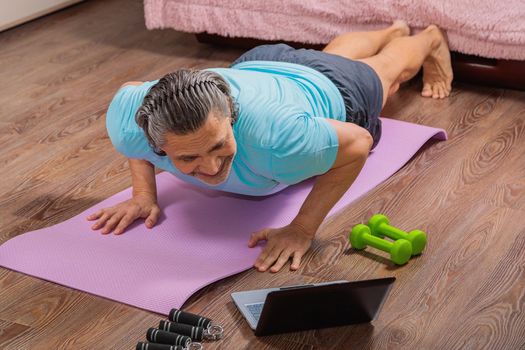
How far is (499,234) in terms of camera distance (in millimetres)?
2053

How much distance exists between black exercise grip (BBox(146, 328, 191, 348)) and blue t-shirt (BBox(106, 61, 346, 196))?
1.43 ft

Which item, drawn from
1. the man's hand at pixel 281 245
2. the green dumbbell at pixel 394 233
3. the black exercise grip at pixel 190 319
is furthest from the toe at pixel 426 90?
the black exercise grip at pixel 190 319

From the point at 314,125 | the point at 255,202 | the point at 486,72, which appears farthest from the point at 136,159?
the point at 486,72

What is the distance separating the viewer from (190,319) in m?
1.71

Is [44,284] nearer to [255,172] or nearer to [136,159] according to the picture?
[136,159]

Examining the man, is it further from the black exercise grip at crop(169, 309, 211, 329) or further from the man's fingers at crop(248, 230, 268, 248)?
the black exercise grip at crop(169, 309, 211, 329)

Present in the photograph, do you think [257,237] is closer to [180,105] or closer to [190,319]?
[190,319]

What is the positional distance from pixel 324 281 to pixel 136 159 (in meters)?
0.59

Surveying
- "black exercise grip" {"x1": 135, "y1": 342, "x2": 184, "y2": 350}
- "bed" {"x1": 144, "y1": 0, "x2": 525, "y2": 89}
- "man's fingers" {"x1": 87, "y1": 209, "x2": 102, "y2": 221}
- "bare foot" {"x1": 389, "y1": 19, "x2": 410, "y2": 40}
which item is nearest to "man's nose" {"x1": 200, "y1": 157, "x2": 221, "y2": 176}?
"black exercise grip" {"x1": 135, "y1": 342, "x2": 184, "y2": 350}

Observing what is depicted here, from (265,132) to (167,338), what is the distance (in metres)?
0.49

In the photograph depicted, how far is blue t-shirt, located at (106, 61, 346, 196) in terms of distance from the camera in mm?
1817

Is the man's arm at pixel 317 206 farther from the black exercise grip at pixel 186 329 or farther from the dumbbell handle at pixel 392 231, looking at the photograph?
the black exercise grip at pixel 186 329

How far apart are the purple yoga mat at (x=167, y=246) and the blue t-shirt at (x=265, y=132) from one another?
0.34 feet

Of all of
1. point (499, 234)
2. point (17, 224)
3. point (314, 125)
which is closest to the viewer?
point (314, 125)
